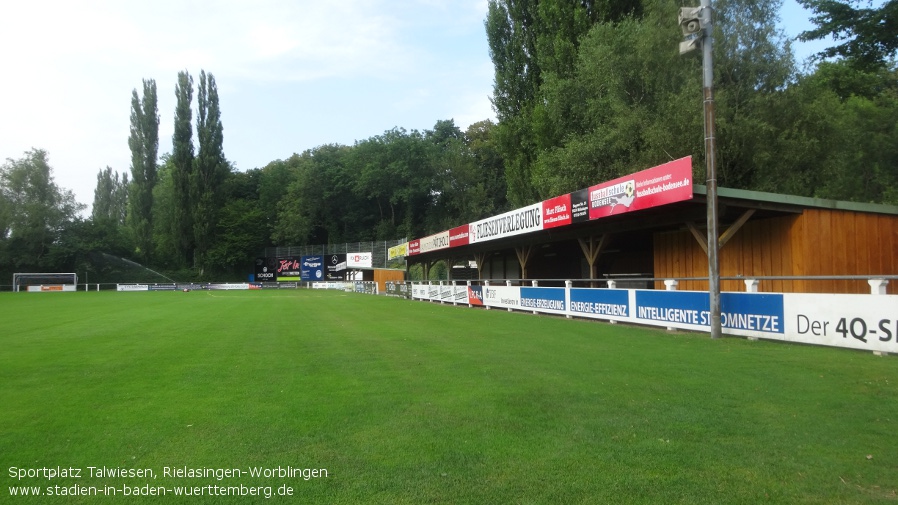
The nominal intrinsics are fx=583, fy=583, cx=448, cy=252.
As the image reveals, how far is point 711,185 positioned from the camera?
41.6 ft

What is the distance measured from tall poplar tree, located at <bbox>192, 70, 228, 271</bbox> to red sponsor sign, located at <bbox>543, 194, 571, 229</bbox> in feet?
222

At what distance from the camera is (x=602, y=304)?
17.5 m

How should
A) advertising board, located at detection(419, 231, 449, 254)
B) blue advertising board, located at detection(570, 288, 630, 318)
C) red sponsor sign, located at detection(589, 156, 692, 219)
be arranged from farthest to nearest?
advertising board, located at detection(419, 231, 449, 254), blue advertising board, located at detection(570, 288, 630, 318), red sponsor sign, located at detection(589, 156, 692, 219)

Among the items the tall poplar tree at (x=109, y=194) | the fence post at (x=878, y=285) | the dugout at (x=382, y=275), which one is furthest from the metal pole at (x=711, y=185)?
the tall poplar tree at (x=109, y=194)

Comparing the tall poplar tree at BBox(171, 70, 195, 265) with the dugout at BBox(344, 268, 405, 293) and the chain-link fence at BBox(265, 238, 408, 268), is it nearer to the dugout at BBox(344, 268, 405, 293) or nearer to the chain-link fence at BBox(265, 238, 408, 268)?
the chain-link fence at BBox(265, 238, 408, 268)

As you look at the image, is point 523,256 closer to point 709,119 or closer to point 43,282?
point 709,119

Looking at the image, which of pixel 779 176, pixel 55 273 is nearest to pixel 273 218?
pixel 55 273

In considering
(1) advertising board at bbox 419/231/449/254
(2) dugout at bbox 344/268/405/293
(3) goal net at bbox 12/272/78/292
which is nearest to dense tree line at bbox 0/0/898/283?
(3) goal net at bbox 12/272/78/292

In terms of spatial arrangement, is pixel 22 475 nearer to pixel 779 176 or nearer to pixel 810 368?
pixel 810 368

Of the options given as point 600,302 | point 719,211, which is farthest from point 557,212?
point 719,211

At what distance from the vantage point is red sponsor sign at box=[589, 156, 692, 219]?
45.6 feet

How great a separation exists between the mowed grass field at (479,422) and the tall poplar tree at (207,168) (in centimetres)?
7191

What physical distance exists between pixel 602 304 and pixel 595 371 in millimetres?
9214

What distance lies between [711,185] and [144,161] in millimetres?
83529
